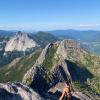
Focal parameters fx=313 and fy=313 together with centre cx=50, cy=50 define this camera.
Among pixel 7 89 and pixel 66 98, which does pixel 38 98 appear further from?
pixel 66 98

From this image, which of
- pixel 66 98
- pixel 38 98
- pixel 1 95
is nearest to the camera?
pixel 66 98

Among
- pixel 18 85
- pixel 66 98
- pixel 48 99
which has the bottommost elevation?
pixel 48 99

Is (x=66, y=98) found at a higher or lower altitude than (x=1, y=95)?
higher

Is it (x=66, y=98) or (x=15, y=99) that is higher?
(x=66, y=98)

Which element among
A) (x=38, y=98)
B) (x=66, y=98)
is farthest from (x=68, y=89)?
(x=38, y=98)

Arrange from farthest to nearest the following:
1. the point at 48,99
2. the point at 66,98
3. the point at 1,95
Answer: the point at 48,99 → the point at 1,95 → the point at 66,98

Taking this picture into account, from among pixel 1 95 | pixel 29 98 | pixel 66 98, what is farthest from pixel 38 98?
pixel 66 98

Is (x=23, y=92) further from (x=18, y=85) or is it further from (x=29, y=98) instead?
(x=18, y=85)

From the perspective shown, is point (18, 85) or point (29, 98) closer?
point (29, 98)

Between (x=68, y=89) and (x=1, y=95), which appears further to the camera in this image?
(x=1, y=95)
